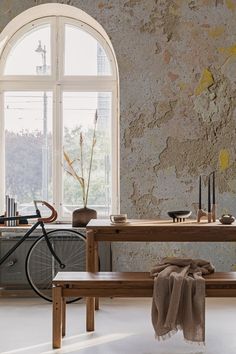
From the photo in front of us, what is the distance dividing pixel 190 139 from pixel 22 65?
1.94 meters

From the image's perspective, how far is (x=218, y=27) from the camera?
546 centimetres

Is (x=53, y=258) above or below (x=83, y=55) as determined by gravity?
below

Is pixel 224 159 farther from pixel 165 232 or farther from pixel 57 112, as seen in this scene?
pixel 57 112

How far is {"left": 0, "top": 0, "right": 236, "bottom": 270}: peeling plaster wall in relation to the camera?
17.9 ft

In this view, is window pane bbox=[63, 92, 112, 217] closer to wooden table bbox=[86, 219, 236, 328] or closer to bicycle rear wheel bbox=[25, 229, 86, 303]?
bicycle rear wheel bbox=[25, 229, 86, 303]

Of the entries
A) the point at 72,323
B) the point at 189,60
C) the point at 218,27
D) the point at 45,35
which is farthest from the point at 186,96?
the point at 72,323

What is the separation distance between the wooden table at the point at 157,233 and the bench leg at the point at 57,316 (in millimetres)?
512

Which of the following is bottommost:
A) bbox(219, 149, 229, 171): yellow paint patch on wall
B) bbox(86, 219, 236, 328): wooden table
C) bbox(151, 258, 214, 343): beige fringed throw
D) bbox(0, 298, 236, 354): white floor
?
bbox(0, 298, 236, 354): white floor

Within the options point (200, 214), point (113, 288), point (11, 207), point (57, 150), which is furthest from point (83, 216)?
point (113, 288)

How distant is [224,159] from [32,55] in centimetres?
227

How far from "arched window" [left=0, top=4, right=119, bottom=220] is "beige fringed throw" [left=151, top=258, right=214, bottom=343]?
2431 millimetres

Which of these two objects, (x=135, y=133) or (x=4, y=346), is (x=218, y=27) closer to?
(x=135, y=133)

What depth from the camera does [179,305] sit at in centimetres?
355

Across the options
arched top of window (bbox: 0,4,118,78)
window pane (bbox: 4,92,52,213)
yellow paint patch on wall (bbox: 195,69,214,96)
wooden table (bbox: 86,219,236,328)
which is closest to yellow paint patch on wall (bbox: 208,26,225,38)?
yellow paint patch on wall (bbox: 195,69,214,96)
